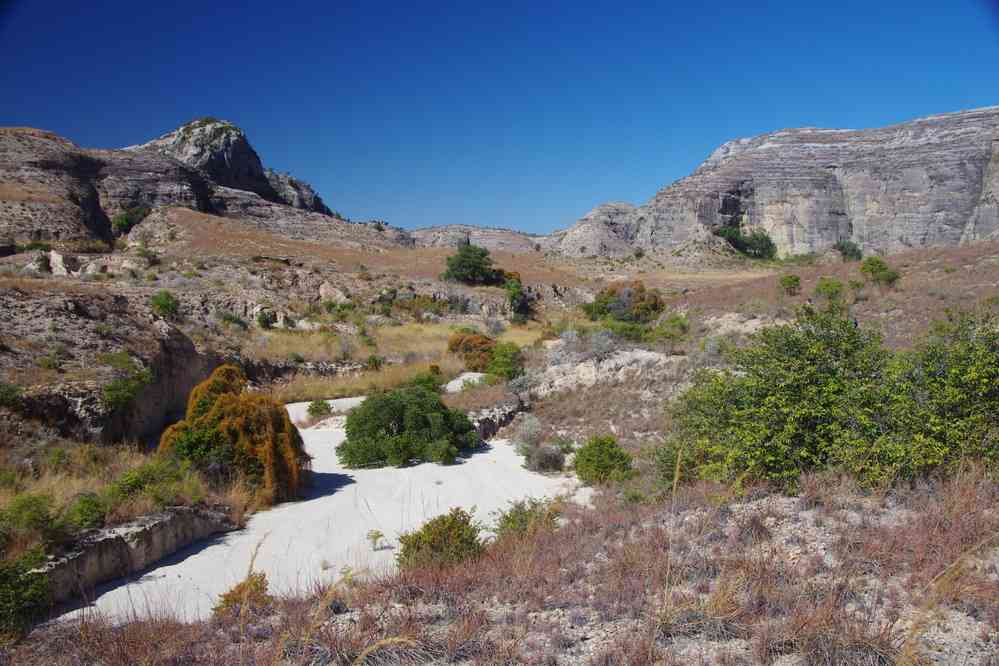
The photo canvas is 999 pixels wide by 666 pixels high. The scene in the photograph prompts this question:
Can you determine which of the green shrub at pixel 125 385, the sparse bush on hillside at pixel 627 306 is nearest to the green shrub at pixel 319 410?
the green shrub at pixel 125 385

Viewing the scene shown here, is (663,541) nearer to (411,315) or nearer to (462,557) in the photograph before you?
(462,557)

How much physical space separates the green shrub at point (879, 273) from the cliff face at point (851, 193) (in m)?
47.9

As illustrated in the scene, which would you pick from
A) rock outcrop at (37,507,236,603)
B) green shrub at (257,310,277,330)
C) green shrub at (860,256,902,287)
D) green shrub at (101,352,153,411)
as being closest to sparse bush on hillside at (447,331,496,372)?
green shrub at (257,310,277,330)

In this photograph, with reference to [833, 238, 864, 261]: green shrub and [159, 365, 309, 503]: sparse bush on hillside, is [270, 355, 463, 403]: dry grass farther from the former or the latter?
[833, 238, 864, 261]: green shrub

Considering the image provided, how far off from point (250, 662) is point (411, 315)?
3218 cm

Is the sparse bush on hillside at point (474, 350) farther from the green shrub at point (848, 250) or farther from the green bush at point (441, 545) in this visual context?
the green shrub at point (848, 250)

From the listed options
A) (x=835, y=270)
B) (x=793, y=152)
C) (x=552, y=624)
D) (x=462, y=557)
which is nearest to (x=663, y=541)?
(x=552, y=624)

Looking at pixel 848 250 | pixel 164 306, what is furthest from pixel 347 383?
pixel 848 250

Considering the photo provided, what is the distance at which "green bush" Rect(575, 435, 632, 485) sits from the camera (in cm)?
934

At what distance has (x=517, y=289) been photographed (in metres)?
39.2

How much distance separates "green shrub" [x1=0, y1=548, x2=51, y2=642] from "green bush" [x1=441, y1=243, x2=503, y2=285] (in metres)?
37.8

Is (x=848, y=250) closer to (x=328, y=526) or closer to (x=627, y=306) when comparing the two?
(x=627, y=306)

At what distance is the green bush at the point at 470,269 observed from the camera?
4256 cm

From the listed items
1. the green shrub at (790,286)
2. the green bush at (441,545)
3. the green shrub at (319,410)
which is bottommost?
the green bush at (441,545)
